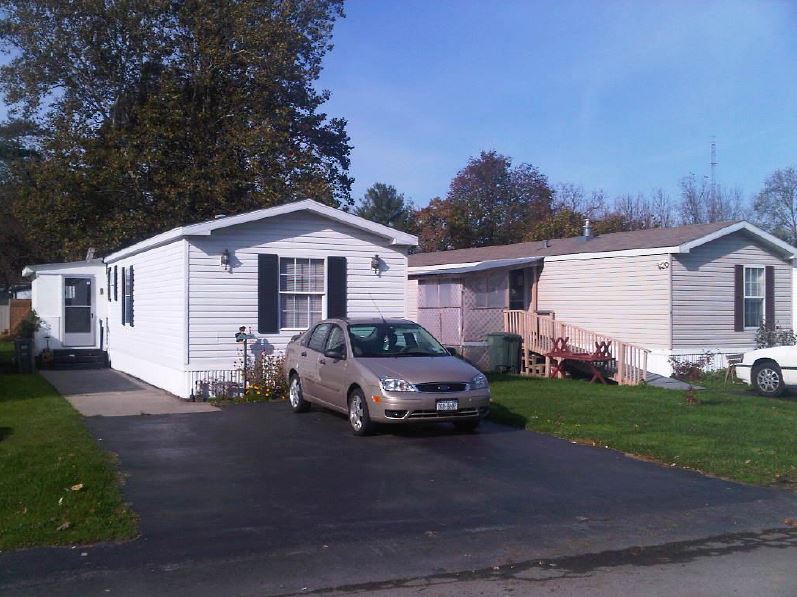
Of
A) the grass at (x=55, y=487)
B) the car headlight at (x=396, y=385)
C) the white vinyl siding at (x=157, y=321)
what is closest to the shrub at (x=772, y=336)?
the car headlight at (x=396, y=385)

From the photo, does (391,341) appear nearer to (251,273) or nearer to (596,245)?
(251,273)

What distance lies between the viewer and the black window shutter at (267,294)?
16.4 m

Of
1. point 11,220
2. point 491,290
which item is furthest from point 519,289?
point 11,220

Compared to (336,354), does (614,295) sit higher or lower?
higher

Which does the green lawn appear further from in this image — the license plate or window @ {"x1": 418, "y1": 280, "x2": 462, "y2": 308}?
window @ {"x1": 418, "y1": 280, "x2": 462, "y2": 308}

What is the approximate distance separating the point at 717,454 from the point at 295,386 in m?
6.54

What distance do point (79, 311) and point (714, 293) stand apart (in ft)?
53.7

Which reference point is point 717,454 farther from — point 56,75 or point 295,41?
point 56,75

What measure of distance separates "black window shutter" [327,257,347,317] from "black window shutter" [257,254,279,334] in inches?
40.8

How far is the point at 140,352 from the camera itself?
19.5m

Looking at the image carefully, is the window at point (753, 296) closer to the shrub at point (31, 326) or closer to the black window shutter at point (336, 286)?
the black window shutter at point (336, 286)

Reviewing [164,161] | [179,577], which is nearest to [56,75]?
[164,161]

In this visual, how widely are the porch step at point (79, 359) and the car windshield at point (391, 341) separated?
12401mm

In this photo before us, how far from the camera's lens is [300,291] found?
1684 cm
